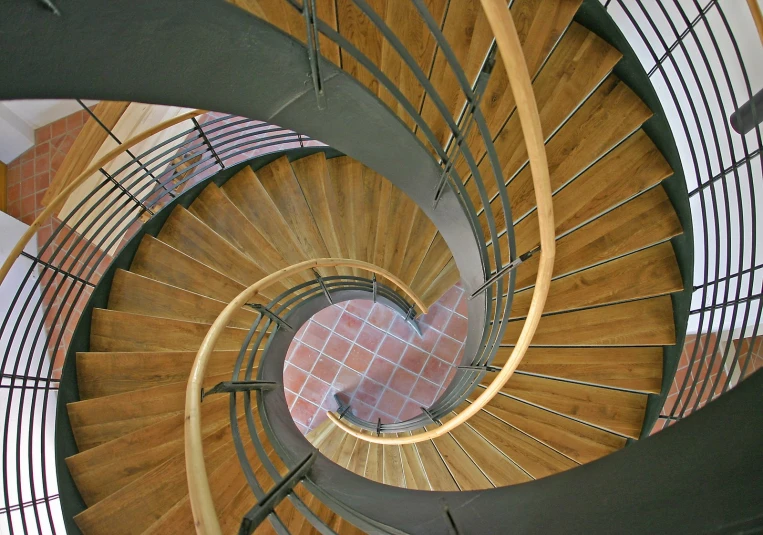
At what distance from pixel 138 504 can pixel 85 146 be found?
345 cm

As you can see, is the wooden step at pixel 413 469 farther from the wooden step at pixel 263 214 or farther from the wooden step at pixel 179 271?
the wooden step at pixel 179 271

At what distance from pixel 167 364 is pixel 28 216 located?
2.53 m

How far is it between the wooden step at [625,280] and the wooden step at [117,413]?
3.03m

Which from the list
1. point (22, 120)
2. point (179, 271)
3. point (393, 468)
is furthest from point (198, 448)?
point (22, 120)

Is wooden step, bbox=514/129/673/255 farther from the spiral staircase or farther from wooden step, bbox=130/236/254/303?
wooden step, bbox=130/236/254/303

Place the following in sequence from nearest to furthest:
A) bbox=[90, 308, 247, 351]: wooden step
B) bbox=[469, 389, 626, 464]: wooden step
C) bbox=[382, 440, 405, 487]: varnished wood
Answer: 1. bbox=[469, 389, 626, 464]: wooden step
2. bbox=[90, 308, 247, 351]: wooden step
3. bbox=[382, 440, 405, 487]: varnished wood

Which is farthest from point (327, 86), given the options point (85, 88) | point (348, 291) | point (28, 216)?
point (28, 216)

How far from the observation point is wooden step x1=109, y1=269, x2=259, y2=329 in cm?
364

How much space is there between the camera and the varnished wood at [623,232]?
2803mm

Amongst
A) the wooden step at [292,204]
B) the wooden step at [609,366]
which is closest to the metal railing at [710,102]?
the wooden step at [609,366]

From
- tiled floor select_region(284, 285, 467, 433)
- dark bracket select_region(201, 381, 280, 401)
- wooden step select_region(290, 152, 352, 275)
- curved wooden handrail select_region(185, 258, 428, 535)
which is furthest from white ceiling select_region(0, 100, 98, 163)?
tiled floor select_region(284, 285, 467, 433)

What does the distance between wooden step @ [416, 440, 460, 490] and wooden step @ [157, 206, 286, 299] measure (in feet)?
8.57

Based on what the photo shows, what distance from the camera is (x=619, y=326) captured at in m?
3.02

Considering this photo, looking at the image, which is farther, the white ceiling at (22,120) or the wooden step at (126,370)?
the white ceiling at (22,120)
